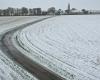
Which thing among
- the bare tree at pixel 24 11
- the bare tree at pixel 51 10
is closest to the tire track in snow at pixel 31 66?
the bare tree at pixel 24 11

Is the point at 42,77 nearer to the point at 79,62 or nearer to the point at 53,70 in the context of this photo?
the point at 53,70

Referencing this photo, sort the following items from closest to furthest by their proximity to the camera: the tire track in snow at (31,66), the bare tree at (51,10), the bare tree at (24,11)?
the tire track in snow at (31,66) → the bare tree at (24,11) → the bare tree at (51,10)

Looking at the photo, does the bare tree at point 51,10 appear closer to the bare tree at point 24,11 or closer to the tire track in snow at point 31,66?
the bare tree at point 24,11

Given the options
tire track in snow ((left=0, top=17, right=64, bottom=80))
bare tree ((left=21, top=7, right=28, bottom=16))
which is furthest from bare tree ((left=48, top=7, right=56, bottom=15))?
tire track in snow ((left=0, top=17, right=64, bottom=80))

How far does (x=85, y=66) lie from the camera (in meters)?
9.14

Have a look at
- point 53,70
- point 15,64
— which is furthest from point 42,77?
point 15,64

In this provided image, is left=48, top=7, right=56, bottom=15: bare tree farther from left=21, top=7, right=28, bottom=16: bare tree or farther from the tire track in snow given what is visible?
Answer: the tire track in snow

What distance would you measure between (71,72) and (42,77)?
4.29 ft

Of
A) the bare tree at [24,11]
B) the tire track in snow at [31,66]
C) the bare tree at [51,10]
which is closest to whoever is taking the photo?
the tire track in snow at [31,66]

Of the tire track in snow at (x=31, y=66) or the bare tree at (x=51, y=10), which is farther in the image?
the bare tree at (x=51, y=10)

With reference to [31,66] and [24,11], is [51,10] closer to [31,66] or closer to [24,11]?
[24,11]

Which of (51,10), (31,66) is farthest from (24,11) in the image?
(31,66)

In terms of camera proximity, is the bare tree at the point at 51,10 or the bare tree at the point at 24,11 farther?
the bare tree at the point at 51,10

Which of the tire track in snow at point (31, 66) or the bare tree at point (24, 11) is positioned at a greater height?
the bare tree at point (24, 11)
